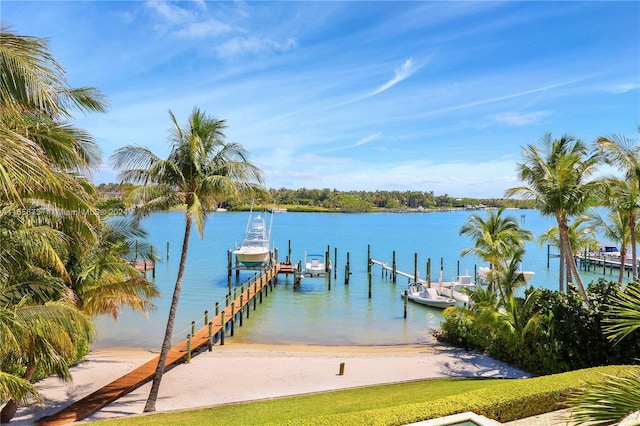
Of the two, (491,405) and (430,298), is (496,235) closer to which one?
(430,298)

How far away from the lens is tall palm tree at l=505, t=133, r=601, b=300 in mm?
12953

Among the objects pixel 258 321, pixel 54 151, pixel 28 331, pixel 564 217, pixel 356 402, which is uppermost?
pixel 54 151

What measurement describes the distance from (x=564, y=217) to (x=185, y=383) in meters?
13.2

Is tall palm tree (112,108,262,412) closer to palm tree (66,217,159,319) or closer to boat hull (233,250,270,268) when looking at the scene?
palm tree (66,217,159,319)

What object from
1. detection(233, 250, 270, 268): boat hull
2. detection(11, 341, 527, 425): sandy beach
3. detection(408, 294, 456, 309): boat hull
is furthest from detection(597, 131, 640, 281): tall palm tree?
detection(233, 250, 270, 268): boat hull

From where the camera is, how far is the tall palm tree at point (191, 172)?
1105 centimetres

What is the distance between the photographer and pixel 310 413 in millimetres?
8953

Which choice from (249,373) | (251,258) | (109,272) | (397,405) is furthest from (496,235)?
(251,258)

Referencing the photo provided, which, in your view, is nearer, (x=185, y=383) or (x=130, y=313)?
(x=185, y=383)

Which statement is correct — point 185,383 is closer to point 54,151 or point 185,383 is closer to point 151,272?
point 54,151

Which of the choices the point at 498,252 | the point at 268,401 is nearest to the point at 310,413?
the point at 268,401

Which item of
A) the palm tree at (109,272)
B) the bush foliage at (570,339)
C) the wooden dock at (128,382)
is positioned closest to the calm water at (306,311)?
the palm tree at (109,272)

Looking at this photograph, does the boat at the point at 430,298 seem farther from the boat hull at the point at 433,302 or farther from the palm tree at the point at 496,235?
the palm tree at the point at 496,235

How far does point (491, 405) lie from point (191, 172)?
8.93 meters
